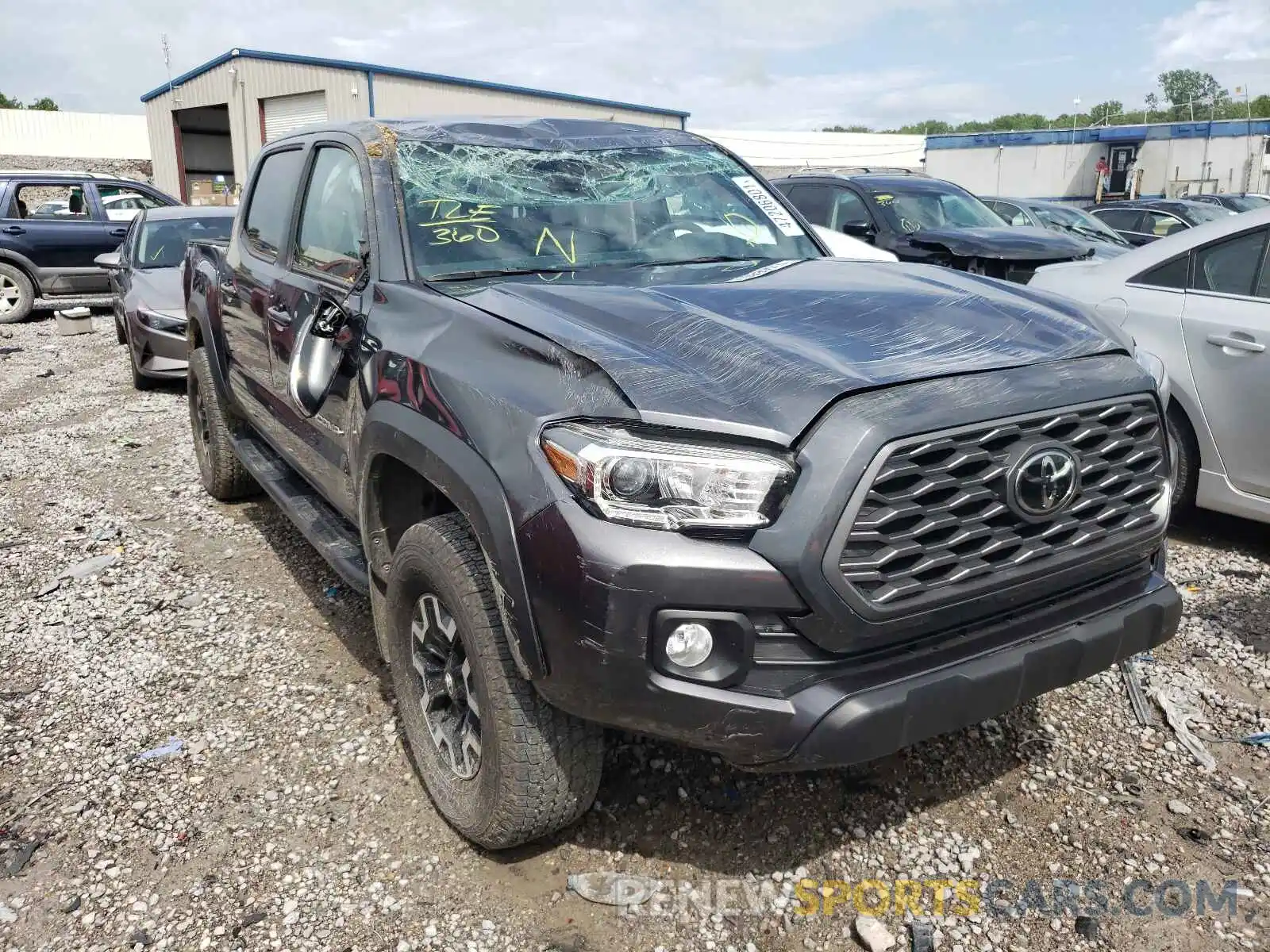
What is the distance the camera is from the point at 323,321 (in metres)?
3.15

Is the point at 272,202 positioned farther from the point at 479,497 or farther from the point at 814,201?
the point at 814,201

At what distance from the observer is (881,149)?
2034 inches

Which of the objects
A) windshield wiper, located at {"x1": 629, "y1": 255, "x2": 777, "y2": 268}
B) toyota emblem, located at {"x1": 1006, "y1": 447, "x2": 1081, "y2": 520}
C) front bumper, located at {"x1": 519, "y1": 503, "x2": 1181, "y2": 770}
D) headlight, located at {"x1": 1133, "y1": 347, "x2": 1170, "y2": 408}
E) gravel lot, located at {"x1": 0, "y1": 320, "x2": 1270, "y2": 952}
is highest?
windshield wiper, located at {"x1": 629, "y1": 255, "x2": 777, "y2": 268}

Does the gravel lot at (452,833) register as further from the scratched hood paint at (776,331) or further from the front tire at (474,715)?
the scratched hood paint at (776,331)

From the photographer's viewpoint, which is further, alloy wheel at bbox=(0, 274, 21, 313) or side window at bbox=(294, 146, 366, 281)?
alloy wheel at bbox=(0, 274, 21, 313)

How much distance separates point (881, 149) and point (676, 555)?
2126 inches

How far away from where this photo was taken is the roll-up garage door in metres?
23.7

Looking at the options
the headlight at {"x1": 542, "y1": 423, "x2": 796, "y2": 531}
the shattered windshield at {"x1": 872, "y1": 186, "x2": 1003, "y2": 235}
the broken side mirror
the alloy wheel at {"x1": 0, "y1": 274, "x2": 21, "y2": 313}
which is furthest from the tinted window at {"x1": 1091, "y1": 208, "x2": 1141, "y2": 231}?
the alloy wheel at {"x1": 0, "y1": 274, "x2": 21, "y2": 313}

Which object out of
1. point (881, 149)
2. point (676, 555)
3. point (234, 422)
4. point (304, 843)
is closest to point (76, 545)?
point (234, 422)

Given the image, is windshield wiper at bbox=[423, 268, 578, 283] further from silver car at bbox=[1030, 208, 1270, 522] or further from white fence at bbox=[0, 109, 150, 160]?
white fence at bbox=[0, 109, 150, 160]

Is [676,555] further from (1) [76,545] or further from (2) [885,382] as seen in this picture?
(1) [76,545]

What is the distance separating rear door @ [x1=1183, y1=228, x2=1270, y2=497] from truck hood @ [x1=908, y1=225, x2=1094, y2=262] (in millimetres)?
3394

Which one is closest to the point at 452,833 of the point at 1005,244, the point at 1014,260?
the point at 1014,260

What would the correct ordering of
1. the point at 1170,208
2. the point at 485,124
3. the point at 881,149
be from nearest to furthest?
the point at 485,124
the point at 1170,208
the point at 881,149
